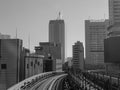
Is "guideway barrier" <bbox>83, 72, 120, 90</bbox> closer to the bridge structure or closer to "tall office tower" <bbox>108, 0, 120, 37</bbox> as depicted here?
the bridge structure

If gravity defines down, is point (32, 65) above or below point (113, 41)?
below

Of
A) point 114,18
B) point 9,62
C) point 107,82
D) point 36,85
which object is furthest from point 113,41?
point 107,82

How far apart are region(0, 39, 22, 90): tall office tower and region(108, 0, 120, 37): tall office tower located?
6407cm

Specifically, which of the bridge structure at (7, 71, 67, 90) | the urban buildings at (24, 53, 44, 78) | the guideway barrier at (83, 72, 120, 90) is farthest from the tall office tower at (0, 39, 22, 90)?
the guideway barrier at (83, 72, 120, 90)

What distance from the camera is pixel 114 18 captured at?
461 feet

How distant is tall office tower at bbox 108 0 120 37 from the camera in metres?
129

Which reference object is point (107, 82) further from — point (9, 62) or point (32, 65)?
point (32, 65)

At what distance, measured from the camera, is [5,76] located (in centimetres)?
8150

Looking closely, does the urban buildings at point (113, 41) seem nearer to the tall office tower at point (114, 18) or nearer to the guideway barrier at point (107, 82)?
the tall office tower at point (114, 18)

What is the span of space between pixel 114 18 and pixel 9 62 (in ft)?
271

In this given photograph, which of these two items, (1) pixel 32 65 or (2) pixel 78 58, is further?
(2) pixel 78 58

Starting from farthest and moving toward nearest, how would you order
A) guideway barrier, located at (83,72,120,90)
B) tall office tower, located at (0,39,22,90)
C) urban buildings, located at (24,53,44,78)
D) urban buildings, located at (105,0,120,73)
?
1. urban buildings, located at (105,0,120,73)
2. urban buildings, located at (24,53,44,78)
3. tall office tower, located at (0,39,22,90)
4. guideway barrier, located at (83,72,120,90)

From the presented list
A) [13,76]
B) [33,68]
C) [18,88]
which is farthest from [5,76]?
[33,68]

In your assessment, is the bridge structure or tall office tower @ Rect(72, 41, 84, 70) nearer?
the bridge structure
